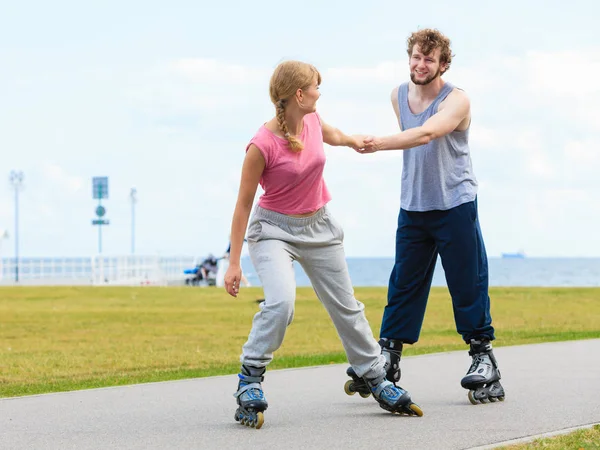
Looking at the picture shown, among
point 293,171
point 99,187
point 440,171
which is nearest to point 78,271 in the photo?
point 99,187

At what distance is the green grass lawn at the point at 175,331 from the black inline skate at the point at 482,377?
9.66 ft

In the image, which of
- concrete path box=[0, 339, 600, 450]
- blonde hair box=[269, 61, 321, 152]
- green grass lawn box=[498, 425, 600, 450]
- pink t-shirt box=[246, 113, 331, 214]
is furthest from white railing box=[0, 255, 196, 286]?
green grass lawn box=[498, 425, 600, 450]

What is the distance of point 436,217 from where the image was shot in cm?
607

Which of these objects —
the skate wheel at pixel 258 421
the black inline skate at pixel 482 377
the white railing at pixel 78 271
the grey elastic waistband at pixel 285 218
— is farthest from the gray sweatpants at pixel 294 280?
the white railing at pixel 78 271

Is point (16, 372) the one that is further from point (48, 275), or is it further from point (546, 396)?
point (48, 275)

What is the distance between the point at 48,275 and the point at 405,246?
4168 centimetres

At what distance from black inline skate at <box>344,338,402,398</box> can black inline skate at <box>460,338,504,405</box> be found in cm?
41

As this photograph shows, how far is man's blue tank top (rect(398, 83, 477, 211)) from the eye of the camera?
596 cm

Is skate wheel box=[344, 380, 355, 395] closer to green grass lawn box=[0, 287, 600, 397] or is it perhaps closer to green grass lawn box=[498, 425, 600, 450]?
green grass lawn box=[498, 425, 600, 450]

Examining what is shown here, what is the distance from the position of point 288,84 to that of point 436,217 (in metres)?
1.35

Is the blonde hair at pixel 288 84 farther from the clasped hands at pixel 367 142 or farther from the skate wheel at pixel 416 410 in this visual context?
the skate wheel at pixel 416 410

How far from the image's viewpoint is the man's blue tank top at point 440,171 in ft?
19.6

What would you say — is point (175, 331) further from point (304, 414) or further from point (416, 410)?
point (416, 410)

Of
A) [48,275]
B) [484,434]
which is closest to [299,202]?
[484,434]
